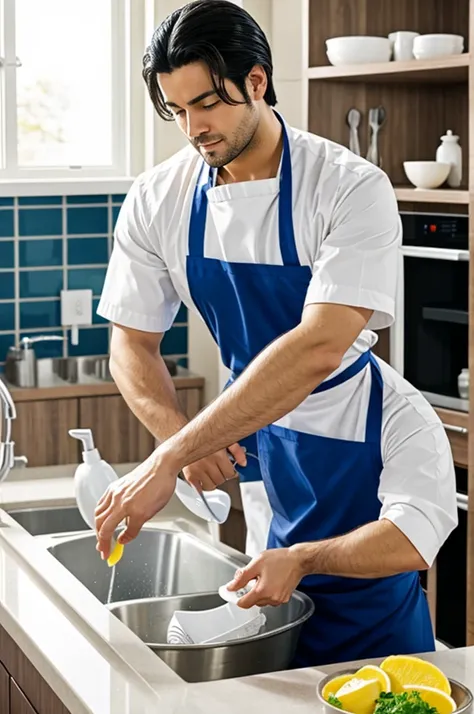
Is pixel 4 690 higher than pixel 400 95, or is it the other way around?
pixel 400 95

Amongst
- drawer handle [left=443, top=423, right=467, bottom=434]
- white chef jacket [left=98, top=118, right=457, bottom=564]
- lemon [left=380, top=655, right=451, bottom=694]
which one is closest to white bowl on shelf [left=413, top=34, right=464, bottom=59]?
drawer handle [left=443, top=423, right=467, bottom=434]

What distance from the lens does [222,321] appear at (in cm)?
216

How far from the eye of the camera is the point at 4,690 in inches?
79.3

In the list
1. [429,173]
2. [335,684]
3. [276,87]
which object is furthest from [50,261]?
[335,684]

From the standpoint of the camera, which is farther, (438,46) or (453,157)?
(453,157)

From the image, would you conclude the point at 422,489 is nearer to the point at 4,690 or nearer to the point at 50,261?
the point at 4,690

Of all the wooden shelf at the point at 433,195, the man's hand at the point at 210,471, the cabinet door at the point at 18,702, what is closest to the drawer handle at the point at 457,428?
the wooden shelf at the point at 433,195

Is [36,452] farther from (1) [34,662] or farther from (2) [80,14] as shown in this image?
(1) [34,662]

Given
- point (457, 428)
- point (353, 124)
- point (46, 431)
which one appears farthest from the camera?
point (46, 431)

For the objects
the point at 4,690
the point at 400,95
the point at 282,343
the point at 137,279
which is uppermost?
the point at 400,95

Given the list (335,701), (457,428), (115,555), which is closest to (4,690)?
(115,555)

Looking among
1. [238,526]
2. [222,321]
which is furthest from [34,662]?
[238,526]

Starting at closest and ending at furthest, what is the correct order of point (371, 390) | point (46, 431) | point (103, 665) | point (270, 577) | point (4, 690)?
point (103, 665)
point (270, 577)
point (4, 690)
point (371, 390)
point (46, 431)

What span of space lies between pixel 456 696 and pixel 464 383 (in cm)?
202
